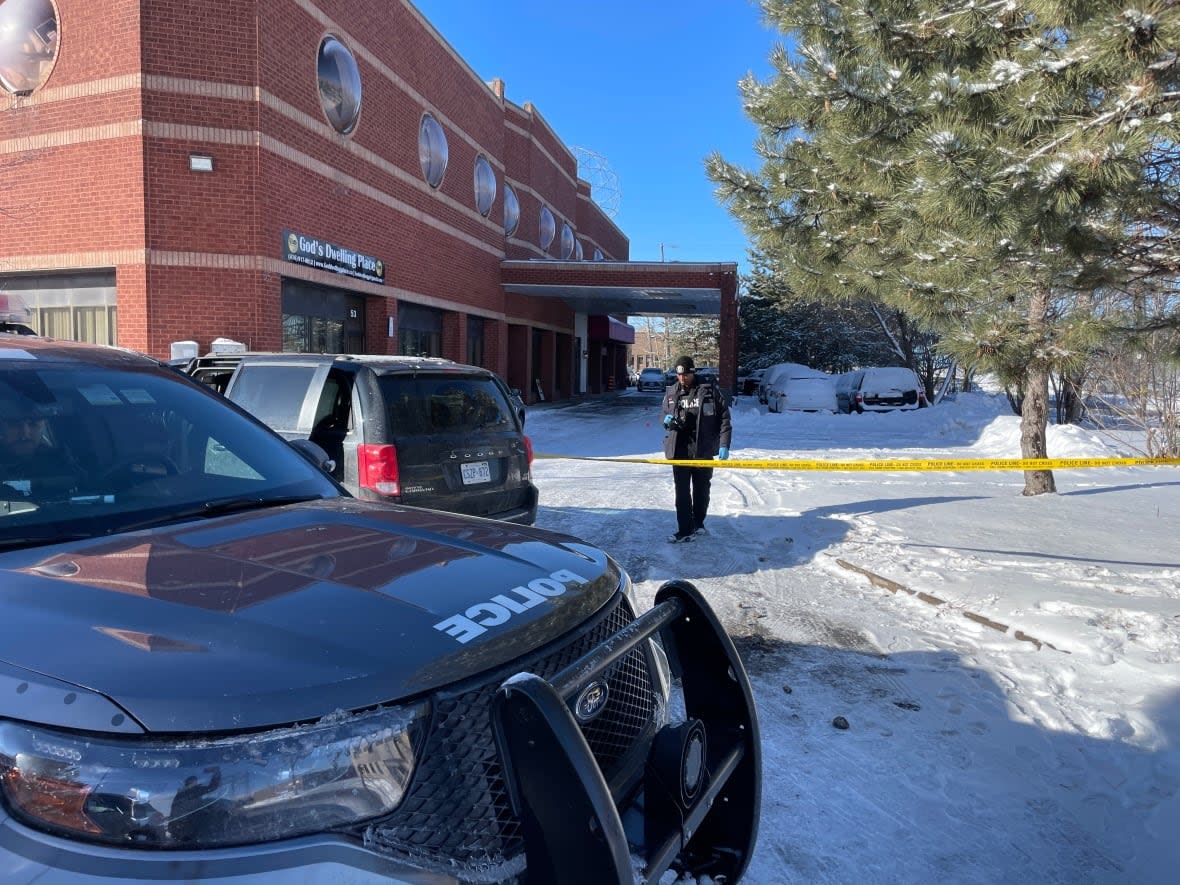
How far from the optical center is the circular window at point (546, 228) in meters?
33.0

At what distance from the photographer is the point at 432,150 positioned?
2150 cm

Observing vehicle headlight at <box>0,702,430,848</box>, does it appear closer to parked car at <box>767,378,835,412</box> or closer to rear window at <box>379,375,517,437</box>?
rear window at <box>379,375,517,437</box>

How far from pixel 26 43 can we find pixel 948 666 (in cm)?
1776

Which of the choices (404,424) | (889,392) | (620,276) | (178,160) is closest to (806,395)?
(889,392)

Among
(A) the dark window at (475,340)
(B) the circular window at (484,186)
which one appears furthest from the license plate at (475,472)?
(B) the circular window at (484,186)

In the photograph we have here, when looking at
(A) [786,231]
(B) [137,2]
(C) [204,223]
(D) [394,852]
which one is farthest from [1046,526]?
(B) [137,2]

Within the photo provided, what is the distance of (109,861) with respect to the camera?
134cm

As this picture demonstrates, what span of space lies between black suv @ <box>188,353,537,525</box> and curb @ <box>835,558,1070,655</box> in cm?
283

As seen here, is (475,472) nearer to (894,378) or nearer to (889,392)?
(889,392)

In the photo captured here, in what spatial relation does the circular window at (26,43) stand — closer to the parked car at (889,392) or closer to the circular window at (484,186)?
the circular window at (484,186)

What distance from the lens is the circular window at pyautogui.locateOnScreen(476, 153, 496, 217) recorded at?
2522 cm

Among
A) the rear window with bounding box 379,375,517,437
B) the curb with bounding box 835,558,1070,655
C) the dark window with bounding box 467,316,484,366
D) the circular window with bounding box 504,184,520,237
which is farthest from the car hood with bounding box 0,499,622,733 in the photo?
the circular window with bounding box 504,184,520,237

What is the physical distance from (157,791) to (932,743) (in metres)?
3.44

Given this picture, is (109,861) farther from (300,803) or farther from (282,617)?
(282,617)
